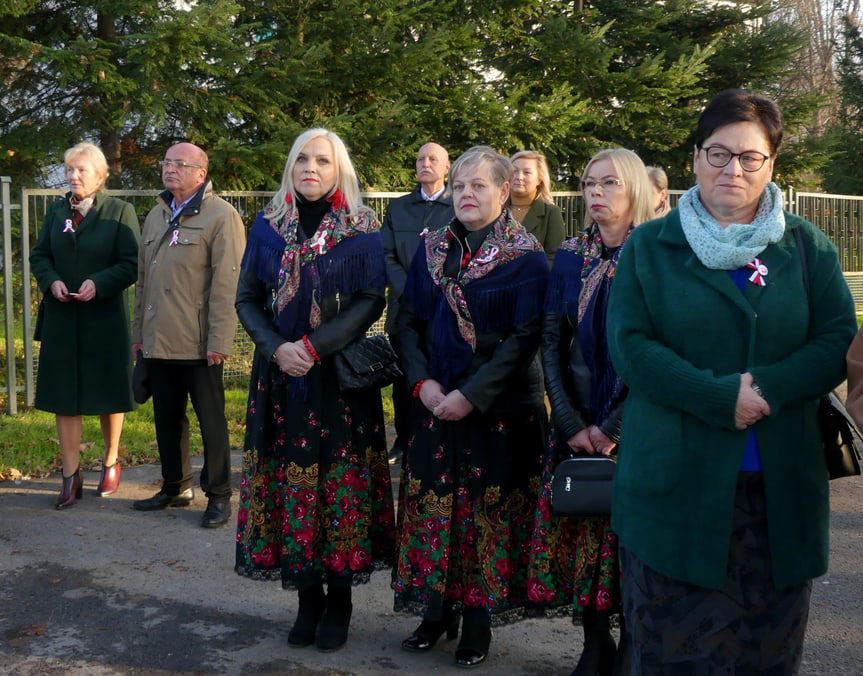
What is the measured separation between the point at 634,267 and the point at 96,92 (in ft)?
34.3

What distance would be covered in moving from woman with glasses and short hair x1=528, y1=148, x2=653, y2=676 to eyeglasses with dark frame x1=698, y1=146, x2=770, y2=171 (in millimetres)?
991

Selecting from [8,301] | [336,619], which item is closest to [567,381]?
[336,619]

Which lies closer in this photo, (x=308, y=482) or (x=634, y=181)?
Result: (x=634, y=181)

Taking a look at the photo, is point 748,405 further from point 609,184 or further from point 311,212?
point 311,212

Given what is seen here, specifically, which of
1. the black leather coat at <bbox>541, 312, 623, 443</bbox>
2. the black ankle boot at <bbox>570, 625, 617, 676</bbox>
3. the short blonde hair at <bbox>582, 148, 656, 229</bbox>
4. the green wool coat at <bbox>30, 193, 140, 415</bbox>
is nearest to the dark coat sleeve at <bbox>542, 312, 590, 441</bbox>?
the black leather coat at <bbox>541, 312, 623, 443</bbox>

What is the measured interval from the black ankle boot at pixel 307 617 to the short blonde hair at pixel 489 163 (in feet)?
6.22

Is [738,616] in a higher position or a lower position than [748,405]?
lower

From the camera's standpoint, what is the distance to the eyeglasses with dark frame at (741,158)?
9.12 ft

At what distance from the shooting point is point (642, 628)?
292cm

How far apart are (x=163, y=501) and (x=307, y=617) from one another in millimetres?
2355

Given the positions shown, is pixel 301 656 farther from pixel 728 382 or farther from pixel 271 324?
pixel 728 382

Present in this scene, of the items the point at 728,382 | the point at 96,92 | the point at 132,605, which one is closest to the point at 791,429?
the point at 728,382

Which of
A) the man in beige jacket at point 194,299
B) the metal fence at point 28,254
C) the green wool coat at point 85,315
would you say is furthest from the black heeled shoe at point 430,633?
the metal fence at point 28,254

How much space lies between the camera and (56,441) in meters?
7.88
